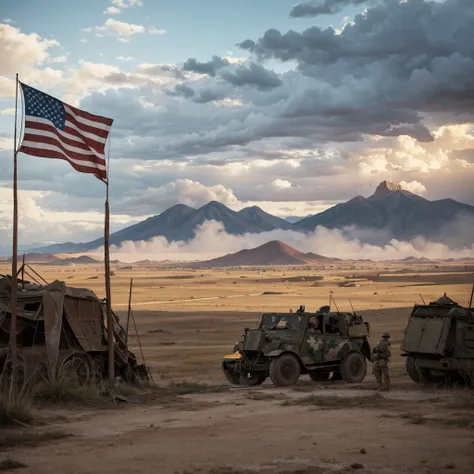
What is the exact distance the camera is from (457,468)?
39.9ft

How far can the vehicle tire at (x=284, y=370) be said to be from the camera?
22484 millimetres

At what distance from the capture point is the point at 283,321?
77.0 ft

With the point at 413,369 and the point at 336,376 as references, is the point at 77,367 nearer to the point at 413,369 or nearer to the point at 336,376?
the point at 336,376

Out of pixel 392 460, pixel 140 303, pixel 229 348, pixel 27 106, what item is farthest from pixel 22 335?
pixel 140 303

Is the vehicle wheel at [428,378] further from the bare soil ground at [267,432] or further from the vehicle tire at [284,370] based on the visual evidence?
the vehicle tire at [284,370]

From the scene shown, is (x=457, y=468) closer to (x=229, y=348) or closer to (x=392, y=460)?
(x=392, y=460)

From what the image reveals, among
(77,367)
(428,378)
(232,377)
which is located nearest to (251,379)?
(232,377)

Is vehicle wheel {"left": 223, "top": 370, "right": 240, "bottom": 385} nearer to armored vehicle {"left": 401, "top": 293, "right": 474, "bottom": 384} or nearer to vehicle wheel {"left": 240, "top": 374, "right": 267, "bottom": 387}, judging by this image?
vehicle wheel {"left": 240, "top": 374, "right": 267, "bottom": 387}

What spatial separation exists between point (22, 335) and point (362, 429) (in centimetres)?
887

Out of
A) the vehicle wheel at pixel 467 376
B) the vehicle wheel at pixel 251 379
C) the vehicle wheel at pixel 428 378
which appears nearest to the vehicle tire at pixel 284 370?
the vehicle wheel at pixel 251 379

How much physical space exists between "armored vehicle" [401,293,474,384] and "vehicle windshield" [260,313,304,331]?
2.89 meters

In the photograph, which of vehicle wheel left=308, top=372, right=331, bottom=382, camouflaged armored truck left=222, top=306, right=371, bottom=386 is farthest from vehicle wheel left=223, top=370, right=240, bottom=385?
vehicle wheel left=308, top=372, right=331, bottom=382

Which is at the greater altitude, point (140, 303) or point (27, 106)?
point (27, 106)

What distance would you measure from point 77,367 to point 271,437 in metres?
7.14
